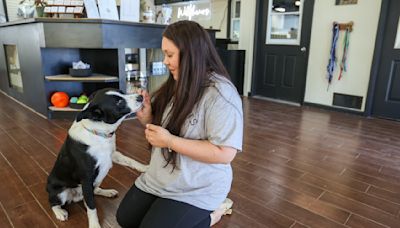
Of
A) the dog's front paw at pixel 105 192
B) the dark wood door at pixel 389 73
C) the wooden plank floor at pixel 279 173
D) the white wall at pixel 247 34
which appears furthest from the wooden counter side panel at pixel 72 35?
the dark wood door at pixel 389 73

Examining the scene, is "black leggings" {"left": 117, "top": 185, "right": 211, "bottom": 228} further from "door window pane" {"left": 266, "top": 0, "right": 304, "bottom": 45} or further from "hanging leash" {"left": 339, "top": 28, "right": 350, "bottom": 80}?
"door window pane" {"left": 266, "top": 0, "right": 304, "bottom": 45}

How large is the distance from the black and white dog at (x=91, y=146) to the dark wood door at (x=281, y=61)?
3660 mm

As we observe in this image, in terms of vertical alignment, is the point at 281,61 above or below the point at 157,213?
above

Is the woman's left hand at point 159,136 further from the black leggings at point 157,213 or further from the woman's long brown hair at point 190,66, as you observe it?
the black leggings at point 157,213

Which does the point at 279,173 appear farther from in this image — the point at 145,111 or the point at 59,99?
the point at 59,99

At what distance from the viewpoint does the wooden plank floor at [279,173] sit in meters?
1.69

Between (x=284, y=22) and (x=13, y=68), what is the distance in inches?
170

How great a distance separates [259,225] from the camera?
162cm

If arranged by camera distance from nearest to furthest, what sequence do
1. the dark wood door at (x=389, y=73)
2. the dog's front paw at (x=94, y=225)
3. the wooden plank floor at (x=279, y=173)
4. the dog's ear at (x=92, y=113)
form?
1. the dog's ear at (x=92, y=113)
2. the dog's front paw at (x=94, y=225)
3. the wooden plank floor at (x=279, y=173)
4. the dark wood door at (x=389, y=73)

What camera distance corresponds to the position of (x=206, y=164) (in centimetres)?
121

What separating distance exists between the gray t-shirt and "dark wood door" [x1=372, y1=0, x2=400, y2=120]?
3.41m

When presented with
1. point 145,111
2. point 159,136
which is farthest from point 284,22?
point 159,136

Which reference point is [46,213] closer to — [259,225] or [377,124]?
[259,225]

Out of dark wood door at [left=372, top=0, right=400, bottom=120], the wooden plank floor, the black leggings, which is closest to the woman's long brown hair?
the black leggings
